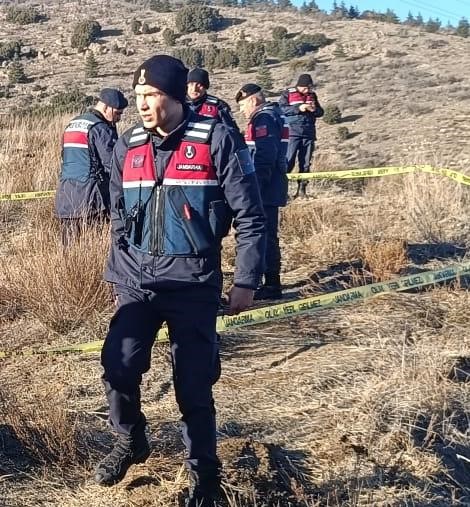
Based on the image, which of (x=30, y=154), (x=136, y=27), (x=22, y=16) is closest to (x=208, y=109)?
(x=30, y=154)

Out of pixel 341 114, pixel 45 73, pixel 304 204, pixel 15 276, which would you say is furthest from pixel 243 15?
pixel 15 276

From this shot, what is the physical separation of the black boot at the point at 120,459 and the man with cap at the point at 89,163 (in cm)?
316

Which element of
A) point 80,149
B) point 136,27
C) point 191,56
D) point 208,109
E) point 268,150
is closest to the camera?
point 268,150

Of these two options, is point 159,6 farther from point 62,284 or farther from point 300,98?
point 62,284

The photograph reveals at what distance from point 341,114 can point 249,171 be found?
19162mm

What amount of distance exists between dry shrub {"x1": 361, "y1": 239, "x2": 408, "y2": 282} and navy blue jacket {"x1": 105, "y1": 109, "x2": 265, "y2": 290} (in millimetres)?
3848

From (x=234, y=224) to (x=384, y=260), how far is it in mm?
3977

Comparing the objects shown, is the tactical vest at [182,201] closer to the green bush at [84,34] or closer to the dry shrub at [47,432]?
the dry shrub at [47,432]

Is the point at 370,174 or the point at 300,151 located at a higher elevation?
the point at 300,151

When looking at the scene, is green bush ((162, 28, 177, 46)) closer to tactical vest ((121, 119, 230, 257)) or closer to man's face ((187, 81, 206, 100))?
man's face ((187, 81, 206, 100))

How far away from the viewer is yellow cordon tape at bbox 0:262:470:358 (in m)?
4.73

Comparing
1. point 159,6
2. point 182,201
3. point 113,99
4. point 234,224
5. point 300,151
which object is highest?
point 159,6

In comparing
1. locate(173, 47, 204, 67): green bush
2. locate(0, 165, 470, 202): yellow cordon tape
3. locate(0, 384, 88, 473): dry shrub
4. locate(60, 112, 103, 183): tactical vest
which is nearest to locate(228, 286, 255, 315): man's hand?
locate(0, 384, 88, 473): dry shrub

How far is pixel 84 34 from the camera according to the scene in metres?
35.7
